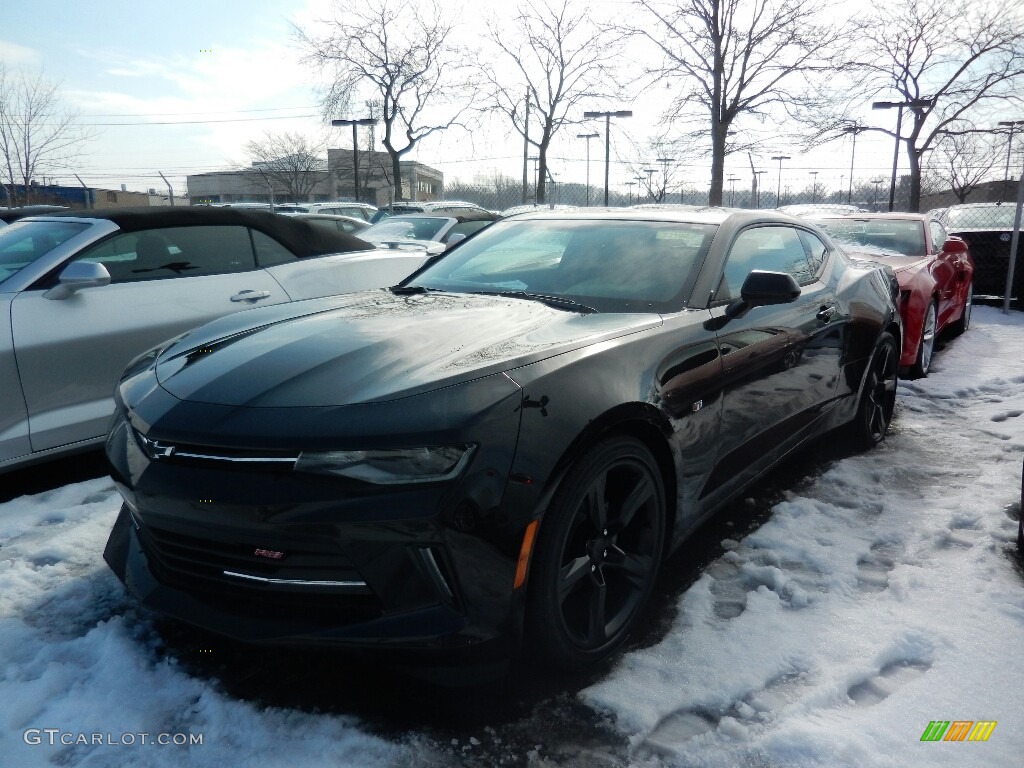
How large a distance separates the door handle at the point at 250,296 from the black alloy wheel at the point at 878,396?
3.53 m

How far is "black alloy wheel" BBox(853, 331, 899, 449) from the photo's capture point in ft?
14.9

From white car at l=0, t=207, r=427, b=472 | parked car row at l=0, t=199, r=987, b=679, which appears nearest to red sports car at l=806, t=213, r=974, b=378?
parked car row at l=0, t=199, r=987, b=679

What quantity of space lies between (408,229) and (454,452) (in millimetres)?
10289

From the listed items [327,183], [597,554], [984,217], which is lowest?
[597,554]

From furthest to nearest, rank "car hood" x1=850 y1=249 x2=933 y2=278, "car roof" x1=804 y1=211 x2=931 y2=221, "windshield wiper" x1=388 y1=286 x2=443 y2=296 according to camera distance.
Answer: "car roof" x1=804 y1=211 x2=931 y2=221 → "car hood" x1=850 y1=249 x2=933 y2=278 → "windshield wiper" x1=388 y1=286 x2=443 y2=296

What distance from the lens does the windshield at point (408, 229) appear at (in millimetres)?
11453

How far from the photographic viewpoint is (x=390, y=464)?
75.1 inches

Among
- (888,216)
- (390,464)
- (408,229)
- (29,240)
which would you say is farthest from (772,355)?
(408,229)

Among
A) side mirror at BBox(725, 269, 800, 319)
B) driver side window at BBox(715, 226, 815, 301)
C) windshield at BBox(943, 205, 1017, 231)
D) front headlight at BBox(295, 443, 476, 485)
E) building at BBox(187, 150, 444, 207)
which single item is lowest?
front headlight at BBox(295, 443, 476, 485)

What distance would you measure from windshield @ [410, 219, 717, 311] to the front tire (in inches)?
151

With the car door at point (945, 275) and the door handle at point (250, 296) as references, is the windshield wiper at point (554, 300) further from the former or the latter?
the car door at point (945, 275)

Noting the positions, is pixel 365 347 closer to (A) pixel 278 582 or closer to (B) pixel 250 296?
(A) pixel 278 582

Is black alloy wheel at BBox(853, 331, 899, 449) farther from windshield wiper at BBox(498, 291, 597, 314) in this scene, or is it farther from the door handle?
the door handle

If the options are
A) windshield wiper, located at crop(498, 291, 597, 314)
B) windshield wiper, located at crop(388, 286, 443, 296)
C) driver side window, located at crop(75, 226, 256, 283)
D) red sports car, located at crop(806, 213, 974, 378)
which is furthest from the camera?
red sports car, located at crop(806, 213, 974, 378)
